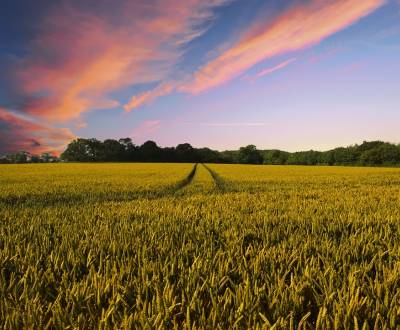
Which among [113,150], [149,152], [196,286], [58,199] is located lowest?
[58,199]

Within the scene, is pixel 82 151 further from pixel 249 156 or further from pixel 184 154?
pixel 249 156

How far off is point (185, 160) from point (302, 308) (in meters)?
127

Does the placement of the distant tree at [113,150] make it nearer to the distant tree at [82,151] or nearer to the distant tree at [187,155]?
the distant tree at [82,151]

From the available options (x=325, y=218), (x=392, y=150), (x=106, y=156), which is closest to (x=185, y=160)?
(x=106, y=156)

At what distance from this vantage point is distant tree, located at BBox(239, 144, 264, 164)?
140 meters

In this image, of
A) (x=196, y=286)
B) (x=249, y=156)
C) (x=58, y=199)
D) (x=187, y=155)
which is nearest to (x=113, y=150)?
(x=187, y=155)

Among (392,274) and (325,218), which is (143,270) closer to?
(392,274)

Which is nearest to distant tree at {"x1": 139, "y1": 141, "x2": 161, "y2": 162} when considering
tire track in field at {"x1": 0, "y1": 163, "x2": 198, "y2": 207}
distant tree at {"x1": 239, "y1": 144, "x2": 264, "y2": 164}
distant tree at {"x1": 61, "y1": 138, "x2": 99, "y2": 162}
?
distant tree at {"x1": 61, "y1": 138, "x2": 99, "y2": 162}

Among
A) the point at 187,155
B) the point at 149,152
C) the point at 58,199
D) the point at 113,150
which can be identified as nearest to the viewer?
the point at 58,199

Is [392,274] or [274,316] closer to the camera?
[274,316]

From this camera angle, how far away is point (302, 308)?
195 cm

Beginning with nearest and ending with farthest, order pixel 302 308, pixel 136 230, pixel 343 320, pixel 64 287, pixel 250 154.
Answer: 1. pixel 343 320
2. pixel 302 308
3. pixel 64 287
4. pixel 136 230
5. pixel 250 154

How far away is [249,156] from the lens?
141625 millimetres

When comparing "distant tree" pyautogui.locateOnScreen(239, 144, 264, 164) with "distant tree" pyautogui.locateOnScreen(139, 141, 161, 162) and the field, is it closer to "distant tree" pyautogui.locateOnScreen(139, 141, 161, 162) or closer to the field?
"distant tree" pyautogui.locateOnScreen(139, 141, 161, 162)
